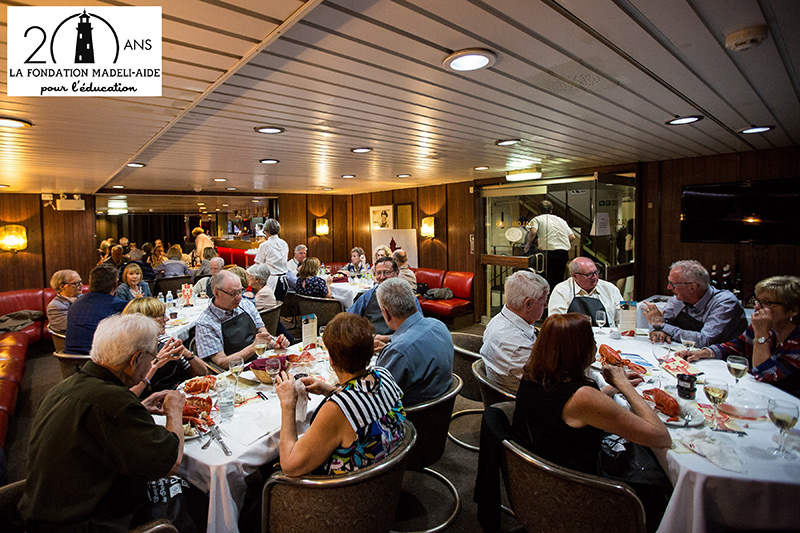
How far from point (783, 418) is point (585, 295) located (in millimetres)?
2426

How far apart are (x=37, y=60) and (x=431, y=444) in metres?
2.62

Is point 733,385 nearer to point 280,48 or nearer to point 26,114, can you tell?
point 280,48

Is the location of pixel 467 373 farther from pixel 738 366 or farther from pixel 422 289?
pixel 422 289

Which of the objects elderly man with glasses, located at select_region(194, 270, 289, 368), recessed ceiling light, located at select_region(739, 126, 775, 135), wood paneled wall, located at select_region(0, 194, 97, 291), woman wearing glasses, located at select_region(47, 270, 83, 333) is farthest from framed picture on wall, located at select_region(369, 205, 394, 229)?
recessed ceiling light, located at select_region(739, 126, 775, 135)

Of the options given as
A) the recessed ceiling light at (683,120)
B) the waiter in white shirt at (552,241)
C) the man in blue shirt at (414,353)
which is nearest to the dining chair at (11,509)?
the man in blue shirt at (414,353)

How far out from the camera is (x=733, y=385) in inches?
92.4

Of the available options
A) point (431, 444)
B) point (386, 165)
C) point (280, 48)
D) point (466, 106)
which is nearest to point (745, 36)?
point (466, 106)

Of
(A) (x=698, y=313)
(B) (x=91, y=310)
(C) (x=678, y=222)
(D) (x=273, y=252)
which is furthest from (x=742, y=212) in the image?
(B) (x=91, y=310)

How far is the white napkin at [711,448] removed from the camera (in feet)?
5.29

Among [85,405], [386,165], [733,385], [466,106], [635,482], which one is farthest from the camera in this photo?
[386,165]

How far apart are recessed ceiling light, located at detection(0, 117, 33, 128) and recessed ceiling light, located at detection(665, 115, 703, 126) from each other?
15.2 ft

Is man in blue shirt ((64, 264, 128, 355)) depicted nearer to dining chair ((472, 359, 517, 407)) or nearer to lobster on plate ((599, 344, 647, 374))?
dining chair ((472, 359, 517, 407))

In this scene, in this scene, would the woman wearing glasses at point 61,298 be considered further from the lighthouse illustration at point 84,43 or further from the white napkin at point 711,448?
the white napkin at point 711,448

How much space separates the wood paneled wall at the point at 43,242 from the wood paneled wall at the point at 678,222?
9915mm
